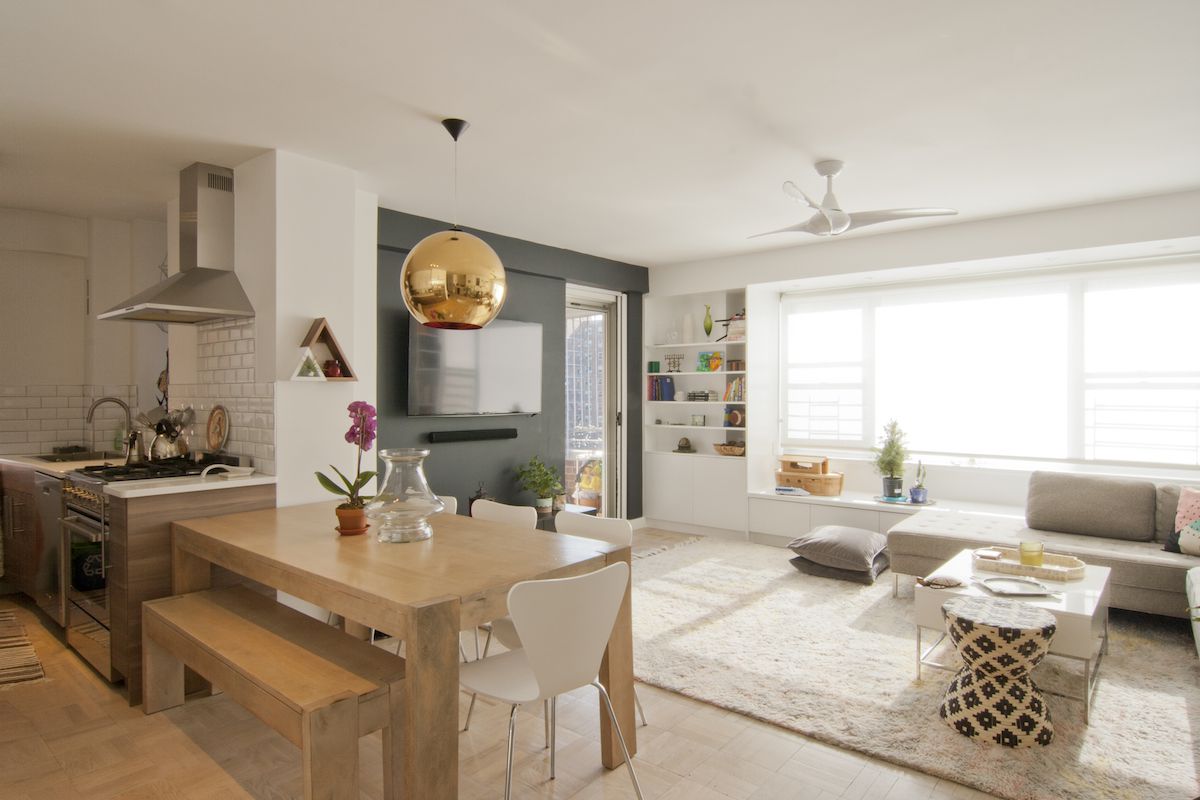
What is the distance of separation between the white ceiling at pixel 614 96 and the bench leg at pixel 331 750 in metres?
2.05

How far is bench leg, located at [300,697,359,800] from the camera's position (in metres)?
1.77

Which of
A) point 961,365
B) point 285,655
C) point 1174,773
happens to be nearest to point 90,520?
point 285,655

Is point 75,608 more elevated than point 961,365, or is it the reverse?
point 961,365

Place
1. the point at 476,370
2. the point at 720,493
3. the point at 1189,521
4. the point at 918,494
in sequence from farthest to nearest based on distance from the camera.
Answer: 1. the point at 720,493
2. the point at 918,494
3. the point at 476,370
4. the point at 1189,521

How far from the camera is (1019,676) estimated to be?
2584mm

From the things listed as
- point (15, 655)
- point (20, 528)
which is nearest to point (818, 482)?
point (15, 655)

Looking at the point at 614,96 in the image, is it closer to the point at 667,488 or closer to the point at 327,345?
the point at 327,345

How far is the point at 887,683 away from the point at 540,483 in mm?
2874

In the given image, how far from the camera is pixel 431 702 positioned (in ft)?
5.86

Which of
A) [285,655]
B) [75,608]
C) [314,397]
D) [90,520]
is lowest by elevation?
[75,608]

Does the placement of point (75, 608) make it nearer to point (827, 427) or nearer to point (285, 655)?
point (285, 655)

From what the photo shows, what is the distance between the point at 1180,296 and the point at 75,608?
7008 millimetres

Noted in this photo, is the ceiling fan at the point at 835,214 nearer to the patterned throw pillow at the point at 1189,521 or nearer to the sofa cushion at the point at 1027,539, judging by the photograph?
the sofa cushion at the point at 1027,539

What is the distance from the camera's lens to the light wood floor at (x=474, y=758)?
7.54ft
